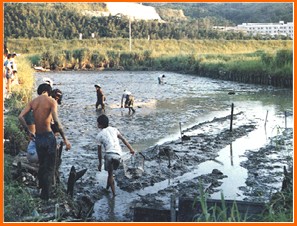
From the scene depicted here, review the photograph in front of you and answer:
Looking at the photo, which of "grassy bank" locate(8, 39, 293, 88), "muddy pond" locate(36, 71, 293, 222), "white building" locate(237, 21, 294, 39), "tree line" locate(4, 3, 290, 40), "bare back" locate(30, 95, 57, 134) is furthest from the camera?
"white building" locate(237, 21, 294, 39)

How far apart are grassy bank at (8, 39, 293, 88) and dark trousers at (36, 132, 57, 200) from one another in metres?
23.7

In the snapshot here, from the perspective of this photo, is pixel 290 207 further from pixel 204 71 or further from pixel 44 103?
pixel 204 71

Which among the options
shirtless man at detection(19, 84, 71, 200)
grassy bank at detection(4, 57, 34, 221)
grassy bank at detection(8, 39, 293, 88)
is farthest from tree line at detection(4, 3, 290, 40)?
shirtless man at detection(19, 84, 71, 200)

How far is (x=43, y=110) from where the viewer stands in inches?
297

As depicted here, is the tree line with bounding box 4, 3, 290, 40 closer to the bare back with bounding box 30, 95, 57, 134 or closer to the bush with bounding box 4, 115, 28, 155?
the bush with bounding box 4, 115, 28, 155

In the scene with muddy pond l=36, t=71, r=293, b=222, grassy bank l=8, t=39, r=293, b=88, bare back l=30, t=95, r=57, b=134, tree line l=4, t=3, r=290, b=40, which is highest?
tree line l=4, t=3, r=290, b=40

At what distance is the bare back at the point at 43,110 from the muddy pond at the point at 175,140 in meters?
1.72

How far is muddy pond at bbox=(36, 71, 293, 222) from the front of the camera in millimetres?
8953

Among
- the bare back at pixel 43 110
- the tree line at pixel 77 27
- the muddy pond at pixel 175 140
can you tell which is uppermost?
the tree line at pixel 77 27

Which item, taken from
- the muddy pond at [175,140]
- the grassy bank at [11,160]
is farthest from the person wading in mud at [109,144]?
the grassy bank at [11,160]

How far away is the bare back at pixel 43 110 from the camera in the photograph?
7.54m

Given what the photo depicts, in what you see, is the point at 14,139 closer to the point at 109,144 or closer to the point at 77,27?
the point at 109,144

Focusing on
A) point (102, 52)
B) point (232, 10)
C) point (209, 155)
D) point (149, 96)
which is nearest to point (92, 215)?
point (209, 155)

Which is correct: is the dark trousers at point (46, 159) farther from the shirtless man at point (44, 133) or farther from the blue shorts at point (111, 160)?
the blue shorts at point (111, 160)
